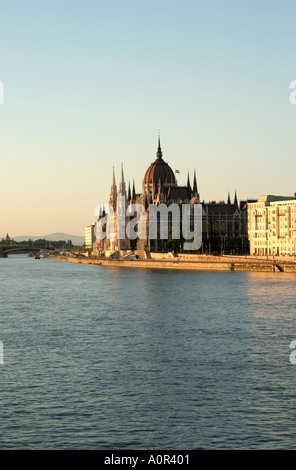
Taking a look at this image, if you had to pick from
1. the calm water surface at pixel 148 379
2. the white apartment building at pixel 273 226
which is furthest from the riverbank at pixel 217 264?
the calm water surface at pixel 148 379

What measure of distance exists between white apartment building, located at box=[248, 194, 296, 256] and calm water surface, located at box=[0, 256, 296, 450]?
265 ft

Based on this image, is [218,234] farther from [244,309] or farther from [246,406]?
[246,406]

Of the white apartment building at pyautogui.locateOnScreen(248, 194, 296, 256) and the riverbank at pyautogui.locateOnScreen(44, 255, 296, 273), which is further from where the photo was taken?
the white apartment building at pyautogui.locateOnScreen(248, 194, 296, 256)

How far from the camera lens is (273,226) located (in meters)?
140

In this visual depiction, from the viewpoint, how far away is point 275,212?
139875mm

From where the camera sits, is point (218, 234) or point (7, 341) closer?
point (7, 341)

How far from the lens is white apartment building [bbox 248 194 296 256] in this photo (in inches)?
5276

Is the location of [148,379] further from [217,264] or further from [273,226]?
[273,226]

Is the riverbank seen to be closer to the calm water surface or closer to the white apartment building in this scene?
the white apartment building

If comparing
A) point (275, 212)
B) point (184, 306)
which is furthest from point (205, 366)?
point (275, 212)

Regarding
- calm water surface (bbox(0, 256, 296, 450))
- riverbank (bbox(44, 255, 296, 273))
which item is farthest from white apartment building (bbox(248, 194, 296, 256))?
calm water surface (bbox(0, 256, 296, 450))

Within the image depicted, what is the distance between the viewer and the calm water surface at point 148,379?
22.1 m

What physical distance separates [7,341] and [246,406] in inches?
689

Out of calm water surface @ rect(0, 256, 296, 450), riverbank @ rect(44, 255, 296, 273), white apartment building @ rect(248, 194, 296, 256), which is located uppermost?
white apartment building @ rect(248, 194, 296, 256)
